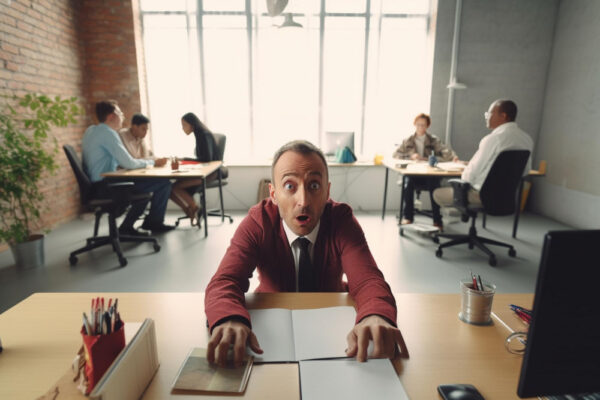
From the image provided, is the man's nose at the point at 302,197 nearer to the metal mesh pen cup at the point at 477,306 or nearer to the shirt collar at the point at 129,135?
the metal mesh pen cup at the point at 477,306

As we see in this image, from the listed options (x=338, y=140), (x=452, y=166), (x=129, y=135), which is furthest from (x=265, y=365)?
(x=338, y=140)

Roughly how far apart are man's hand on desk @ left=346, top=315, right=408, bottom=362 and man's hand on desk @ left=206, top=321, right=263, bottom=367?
0.68 feet

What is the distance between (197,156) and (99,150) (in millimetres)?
1163

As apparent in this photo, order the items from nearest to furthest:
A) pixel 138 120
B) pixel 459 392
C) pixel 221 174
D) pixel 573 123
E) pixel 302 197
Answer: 1. pixel 459 392
2. pixel 302 197
3. pixel 138 120
4. pixel 573 123
5. pixel 221 174

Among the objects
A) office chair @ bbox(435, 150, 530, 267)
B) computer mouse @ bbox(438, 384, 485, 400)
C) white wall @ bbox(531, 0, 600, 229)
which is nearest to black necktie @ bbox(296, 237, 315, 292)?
computer mouse @ bbox(438, 384, 485, 400)

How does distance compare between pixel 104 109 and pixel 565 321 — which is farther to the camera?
pixel 104 109

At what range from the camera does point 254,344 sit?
776 millimetres

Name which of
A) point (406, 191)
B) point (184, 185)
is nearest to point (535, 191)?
point (406, 191)

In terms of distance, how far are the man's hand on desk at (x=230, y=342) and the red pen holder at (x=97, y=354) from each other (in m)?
0.20

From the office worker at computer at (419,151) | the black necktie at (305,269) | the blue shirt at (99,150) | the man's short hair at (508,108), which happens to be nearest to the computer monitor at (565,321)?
the black necktie at (305,269)

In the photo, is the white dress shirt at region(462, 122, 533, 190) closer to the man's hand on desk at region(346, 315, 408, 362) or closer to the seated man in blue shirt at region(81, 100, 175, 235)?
the man's hand on desk at region(346, 315, 408, 362)

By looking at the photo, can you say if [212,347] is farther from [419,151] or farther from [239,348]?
[419,151]

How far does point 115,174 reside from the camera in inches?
130

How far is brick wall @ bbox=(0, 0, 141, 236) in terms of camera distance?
357cm
